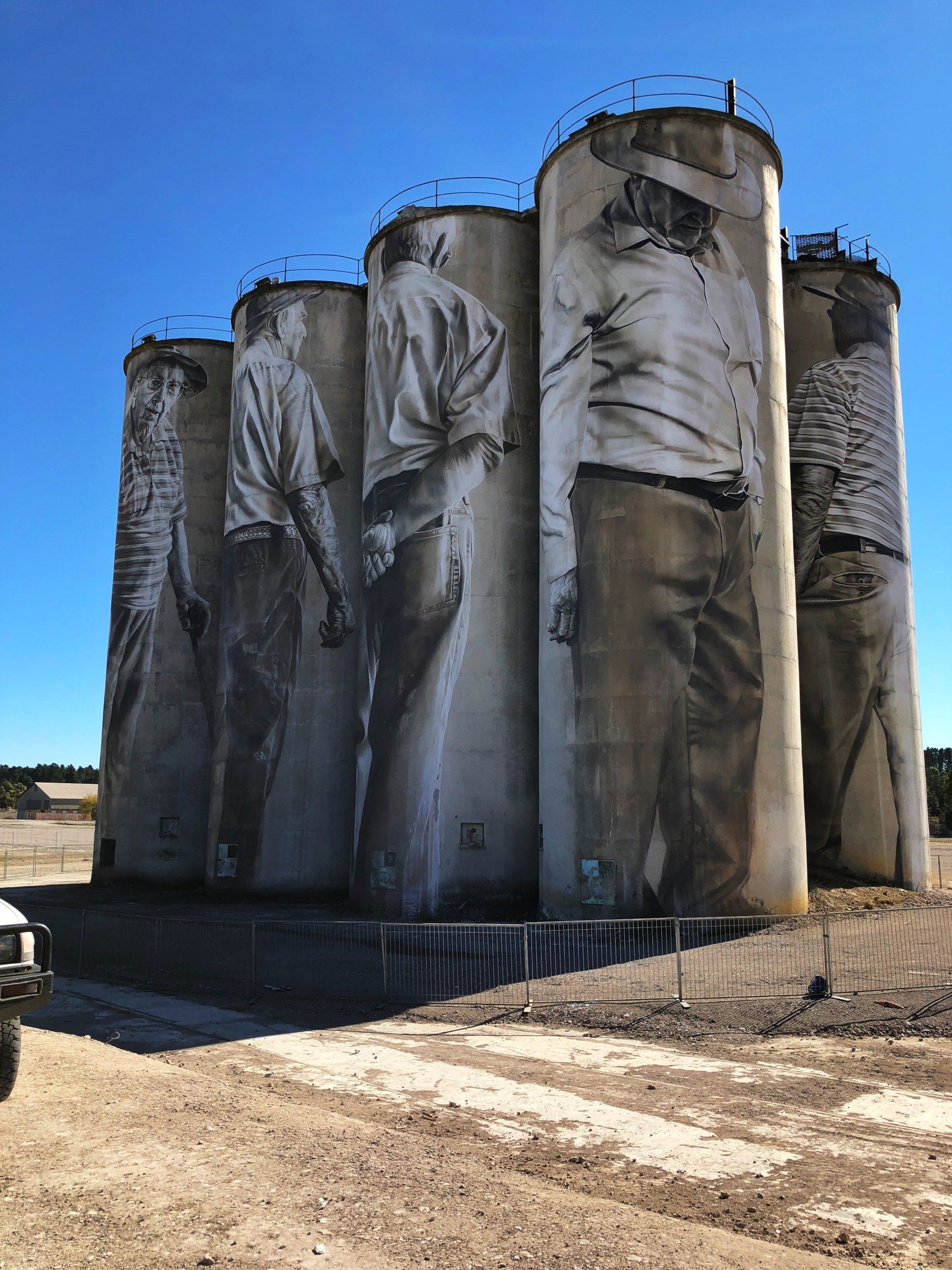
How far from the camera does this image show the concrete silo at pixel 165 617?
3588 centimetres

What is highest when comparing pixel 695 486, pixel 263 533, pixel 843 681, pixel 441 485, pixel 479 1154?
pixel 263 533

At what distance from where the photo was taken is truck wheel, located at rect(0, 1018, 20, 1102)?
792 centimetres

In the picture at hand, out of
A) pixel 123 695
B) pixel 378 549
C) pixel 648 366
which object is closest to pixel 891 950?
pixel 648 366

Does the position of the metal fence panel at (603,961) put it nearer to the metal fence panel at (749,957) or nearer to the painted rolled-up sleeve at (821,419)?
the metal fence panel at (749,957)

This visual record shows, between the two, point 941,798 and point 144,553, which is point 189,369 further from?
point 941,798

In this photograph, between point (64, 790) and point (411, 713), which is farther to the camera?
point (64, 790)

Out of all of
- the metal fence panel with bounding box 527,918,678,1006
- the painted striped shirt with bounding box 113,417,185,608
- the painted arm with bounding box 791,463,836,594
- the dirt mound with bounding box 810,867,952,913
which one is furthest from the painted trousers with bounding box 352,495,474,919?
the painted striped shirt with bounding box 113,417,185,608

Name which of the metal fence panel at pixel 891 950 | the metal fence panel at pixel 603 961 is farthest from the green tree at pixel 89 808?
the metal fence panel at pixel 891 950

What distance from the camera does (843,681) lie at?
3014cm

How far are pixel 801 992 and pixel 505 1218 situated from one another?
31.3 feet

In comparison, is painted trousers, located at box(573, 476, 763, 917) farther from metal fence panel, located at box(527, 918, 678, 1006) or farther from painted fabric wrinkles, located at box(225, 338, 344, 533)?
painted fabric wrinkles, located at box(225, 338, 344, 533)

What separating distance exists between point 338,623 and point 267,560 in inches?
128

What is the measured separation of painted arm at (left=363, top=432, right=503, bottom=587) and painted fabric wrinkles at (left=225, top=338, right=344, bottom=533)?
19.8ft

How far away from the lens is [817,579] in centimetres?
3069
